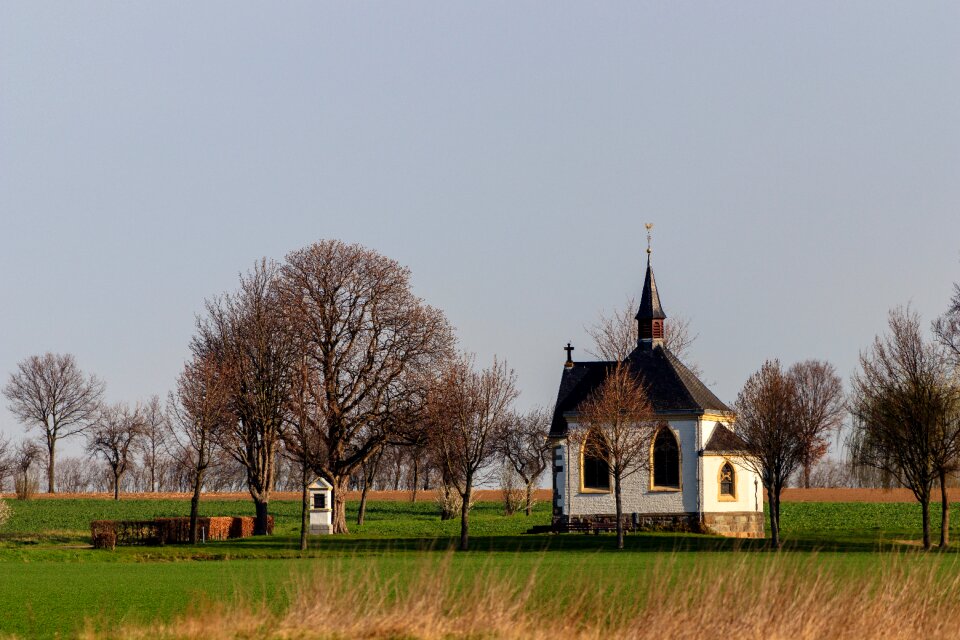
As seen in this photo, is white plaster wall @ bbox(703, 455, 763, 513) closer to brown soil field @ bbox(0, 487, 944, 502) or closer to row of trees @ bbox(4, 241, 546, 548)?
row of trees @ bbox(4, 241, 546, 548)

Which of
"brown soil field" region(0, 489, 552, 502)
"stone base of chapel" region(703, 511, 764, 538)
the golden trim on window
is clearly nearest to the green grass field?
"stone base of chapel" region(703, 511, 764, 538)

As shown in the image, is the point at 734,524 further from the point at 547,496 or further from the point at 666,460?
the point at 547,496

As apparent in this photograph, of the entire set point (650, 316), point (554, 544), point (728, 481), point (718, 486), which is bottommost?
point (554, 544)

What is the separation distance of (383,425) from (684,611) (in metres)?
39.8

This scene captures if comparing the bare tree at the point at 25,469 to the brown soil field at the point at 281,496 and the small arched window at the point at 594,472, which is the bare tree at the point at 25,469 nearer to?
the brown soil field at the point at 281,496

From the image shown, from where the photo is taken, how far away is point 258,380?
55625 mm

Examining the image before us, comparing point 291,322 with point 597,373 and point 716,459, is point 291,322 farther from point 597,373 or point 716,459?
point 716,459

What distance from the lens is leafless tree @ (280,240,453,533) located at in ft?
184

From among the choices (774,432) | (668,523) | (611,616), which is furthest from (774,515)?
(611,616)

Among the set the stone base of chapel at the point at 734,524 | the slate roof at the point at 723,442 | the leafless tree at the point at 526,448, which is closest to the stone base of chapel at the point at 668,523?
the stone base of chapel at the point at 734,524

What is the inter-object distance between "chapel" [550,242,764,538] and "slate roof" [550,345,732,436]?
40 millimetres

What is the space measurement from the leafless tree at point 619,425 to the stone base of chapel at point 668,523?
2161 mm

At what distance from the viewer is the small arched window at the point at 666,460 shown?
51.2 metres

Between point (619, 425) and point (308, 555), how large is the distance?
11.8 meters
